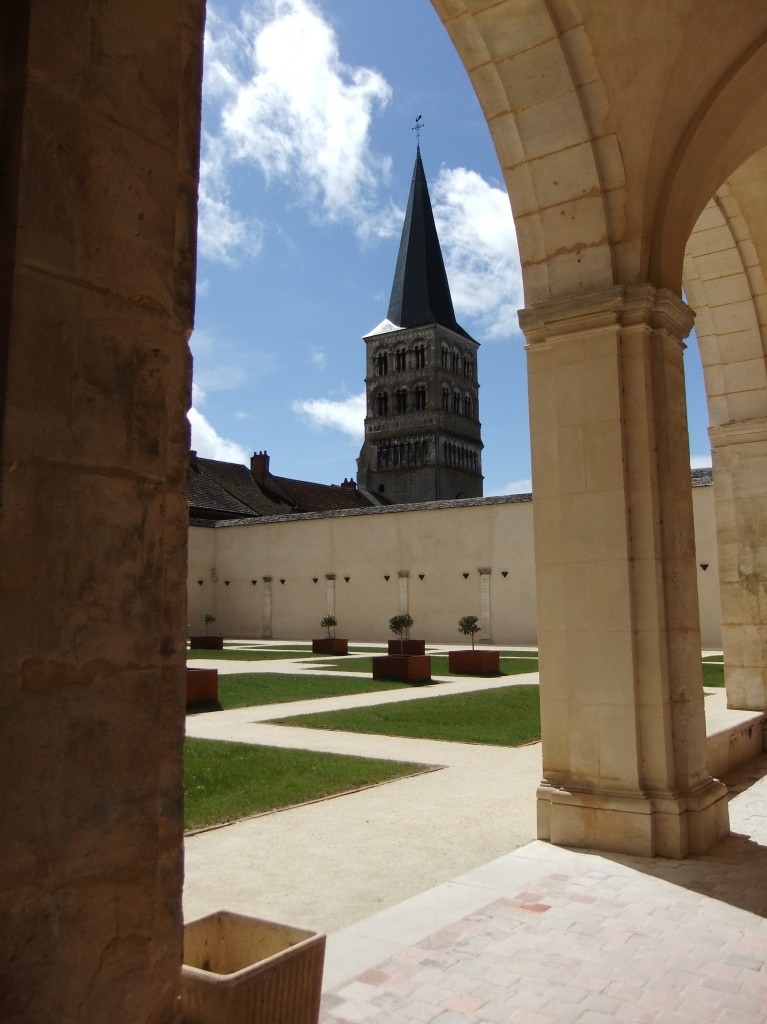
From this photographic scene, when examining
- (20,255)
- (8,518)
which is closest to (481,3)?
(20,255)

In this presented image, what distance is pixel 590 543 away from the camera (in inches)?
191

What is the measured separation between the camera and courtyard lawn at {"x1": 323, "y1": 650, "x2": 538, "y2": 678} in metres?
16.9

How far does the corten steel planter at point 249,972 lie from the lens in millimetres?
1794

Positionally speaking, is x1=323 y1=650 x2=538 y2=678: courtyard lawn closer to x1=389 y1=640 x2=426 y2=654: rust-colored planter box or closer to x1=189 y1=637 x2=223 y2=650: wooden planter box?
x1=389 y1=640 x2=426 y2=654: rust-colored planter box

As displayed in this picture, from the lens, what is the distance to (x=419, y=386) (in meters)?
60.6

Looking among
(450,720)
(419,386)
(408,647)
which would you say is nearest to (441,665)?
(408,647)

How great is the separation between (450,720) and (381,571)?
60.8 ft

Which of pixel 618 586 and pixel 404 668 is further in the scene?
pixel 404 668

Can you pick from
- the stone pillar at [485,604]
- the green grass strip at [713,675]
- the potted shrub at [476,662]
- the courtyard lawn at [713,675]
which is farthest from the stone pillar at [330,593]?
the green grass strip at [713,675]

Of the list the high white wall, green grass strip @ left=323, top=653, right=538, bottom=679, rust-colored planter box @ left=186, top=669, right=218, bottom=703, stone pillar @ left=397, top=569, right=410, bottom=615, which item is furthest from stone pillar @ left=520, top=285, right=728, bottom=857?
stone pillar @ left=397, top=569, right=410, bottom=615

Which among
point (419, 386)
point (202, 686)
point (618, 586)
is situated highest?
point (419, 386)

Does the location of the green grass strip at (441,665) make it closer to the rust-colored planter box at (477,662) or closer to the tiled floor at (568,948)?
the rust-colored planter box at (477,662)

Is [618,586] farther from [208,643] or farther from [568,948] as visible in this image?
[208,643]

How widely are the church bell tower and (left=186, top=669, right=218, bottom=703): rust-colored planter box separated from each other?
47.2m
